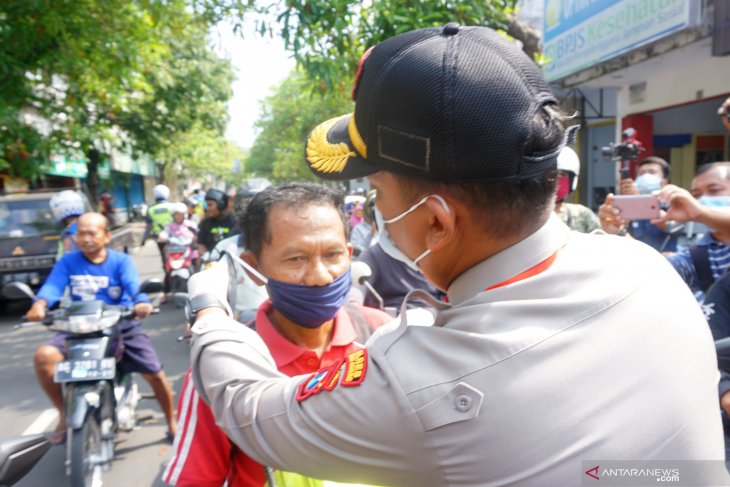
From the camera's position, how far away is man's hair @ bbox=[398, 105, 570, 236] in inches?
38.7

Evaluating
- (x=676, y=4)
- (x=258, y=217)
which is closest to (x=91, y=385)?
(x=258, y=217)

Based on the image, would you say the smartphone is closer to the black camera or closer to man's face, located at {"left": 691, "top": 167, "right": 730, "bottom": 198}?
man's face, located at {"left": 691, "top": 167, "right": 730, "bottom": 198}

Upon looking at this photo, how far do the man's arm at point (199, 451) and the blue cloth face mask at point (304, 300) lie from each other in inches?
16.2

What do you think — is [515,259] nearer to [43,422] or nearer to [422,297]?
[422,297]

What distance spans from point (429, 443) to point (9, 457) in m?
1.16

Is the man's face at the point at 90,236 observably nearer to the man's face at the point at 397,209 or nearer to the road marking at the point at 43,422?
the road marking at the point at 43,422

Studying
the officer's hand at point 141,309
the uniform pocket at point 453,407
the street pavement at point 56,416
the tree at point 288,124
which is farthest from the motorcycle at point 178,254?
the tree at point 288,124

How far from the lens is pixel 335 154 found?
116cm

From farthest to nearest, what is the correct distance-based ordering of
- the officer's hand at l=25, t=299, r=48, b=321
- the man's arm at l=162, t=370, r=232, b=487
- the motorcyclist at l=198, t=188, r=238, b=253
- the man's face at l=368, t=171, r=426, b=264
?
the motorcyclist at l=198, t=188, r=238, b=253 → the officer's hand at l=25, t=299, r=48, b=321 → the man's arm at l=162, t=370, r=232, b=487 → the man's face at l=368, t=171, r=426, b=264

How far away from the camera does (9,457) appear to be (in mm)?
1466

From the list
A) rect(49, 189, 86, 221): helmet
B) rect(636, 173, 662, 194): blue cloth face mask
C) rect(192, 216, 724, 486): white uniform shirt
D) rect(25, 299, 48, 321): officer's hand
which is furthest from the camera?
rect(49, 189, 86, 221): helmet

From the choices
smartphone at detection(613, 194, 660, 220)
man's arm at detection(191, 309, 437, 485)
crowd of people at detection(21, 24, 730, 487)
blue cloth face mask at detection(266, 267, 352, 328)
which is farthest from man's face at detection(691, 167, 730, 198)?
man's arm at detection(191, 309, 437, 485)

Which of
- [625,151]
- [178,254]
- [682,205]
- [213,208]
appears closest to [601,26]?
[625,151]

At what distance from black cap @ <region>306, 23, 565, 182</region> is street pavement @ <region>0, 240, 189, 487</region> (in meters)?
3.50
